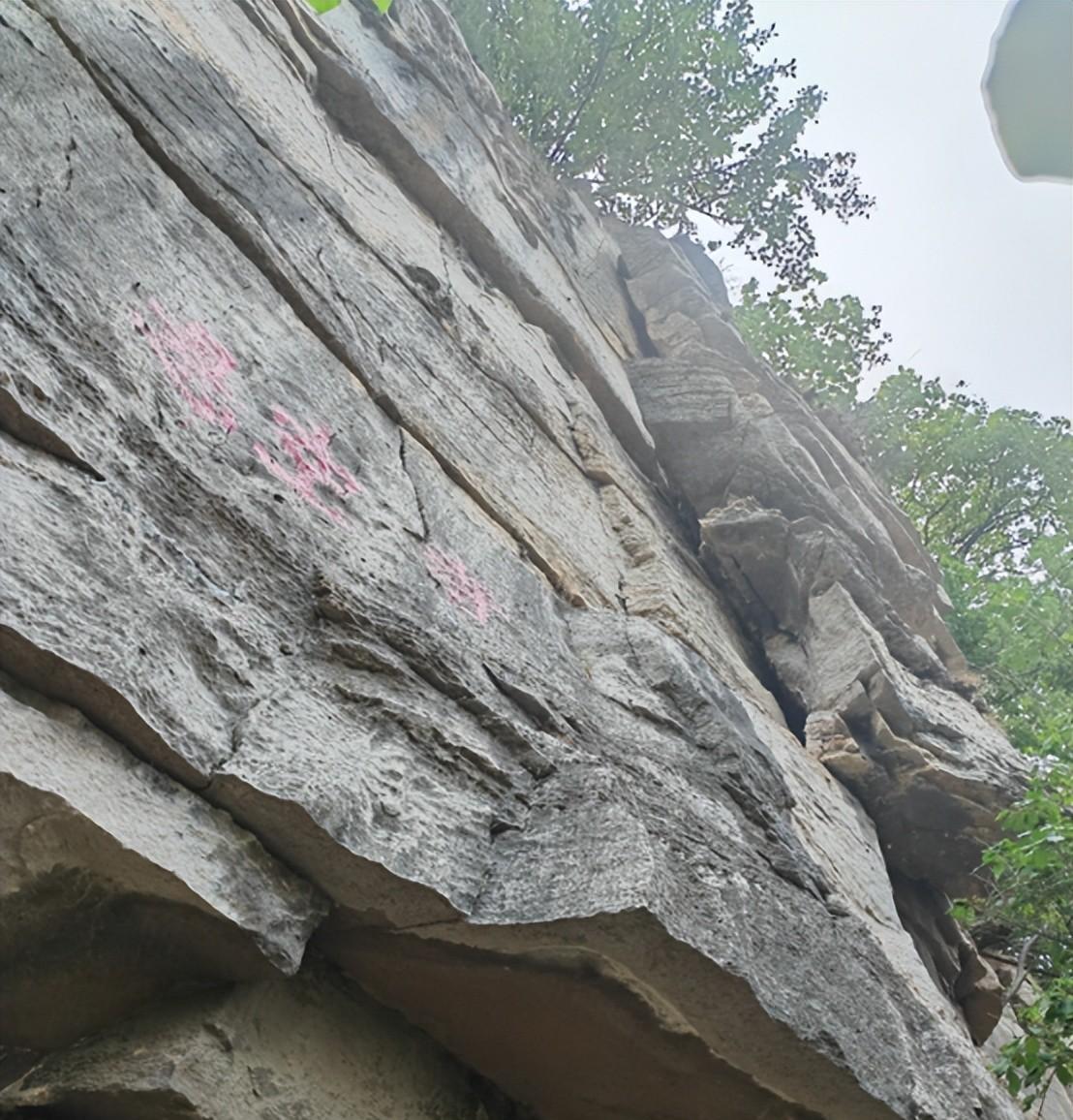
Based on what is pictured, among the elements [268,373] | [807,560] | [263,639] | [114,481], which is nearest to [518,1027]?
[263,639]

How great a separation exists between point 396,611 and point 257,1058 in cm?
151

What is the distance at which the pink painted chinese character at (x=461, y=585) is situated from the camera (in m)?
4.46

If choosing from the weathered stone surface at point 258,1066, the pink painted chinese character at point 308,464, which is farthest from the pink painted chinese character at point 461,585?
the weathered stone surface at point 258,1066

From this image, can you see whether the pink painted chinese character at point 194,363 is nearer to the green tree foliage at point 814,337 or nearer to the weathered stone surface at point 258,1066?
the weathered stone surface at point 258,1066

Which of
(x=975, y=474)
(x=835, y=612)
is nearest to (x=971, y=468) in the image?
(x=975, y=474)

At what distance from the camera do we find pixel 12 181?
11.8 ft

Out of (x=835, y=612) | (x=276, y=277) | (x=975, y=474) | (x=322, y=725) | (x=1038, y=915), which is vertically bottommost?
(x=322, y=725)

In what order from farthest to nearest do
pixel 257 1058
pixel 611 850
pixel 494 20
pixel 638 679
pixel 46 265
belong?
pixel 494 20
pixel 638 679
pixel 46 265
pixel 611 850
pixel 257 1058

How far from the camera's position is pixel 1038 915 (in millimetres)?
7465

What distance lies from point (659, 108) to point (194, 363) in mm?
11688

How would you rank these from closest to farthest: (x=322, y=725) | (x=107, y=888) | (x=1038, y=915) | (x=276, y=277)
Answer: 1. (x=107, y=888)
2. (x=322, y=725)
3. (x=276, y=277)
4. (x=1038, y=915)

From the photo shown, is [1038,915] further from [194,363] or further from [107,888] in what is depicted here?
[107,888]

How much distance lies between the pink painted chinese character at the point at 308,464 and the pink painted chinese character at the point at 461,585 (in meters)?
0.42

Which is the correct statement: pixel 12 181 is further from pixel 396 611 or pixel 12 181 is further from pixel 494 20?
pixel 494 20
